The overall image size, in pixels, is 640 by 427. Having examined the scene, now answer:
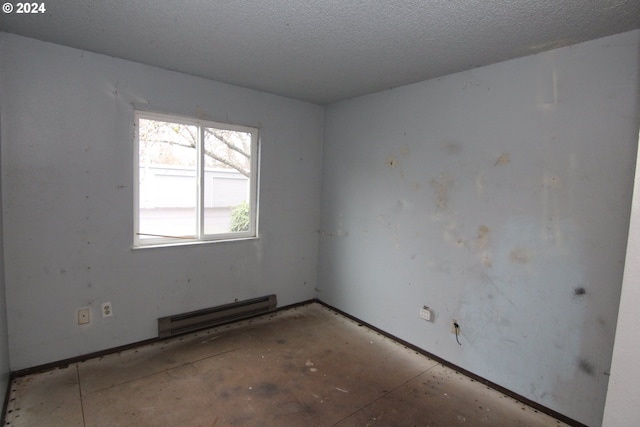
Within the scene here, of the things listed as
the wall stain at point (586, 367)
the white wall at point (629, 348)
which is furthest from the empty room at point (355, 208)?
the white wall at point (629, 348)

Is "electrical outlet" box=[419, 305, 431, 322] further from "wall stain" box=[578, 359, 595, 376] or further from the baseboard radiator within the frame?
the baseboard radiator

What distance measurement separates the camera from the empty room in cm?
187

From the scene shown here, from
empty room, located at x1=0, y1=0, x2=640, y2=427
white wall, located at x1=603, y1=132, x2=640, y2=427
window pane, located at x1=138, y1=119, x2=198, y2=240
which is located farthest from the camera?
window pane, located at x1=138, y1=119, x2=198, y2=240

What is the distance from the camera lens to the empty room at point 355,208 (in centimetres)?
187

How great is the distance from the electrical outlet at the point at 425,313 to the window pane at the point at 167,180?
2230mm

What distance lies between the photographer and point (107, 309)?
Result: 8.44ft

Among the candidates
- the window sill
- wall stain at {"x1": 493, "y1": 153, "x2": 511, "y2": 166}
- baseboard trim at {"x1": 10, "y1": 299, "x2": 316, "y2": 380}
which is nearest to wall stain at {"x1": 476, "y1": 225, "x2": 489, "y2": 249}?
wall stain at {"x1": 493, "y1": 153, "x2": 511, "y2": 166}

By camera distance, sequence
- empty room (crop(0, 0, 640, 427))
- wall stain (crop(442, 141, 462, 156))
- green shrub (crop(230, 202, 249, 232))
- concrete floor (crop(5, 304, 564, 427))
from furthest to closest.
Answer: green shrub (crop(230, 202, 249, 232)) → wall stain (crop(442, 141, 462, 156)) → concrete floor (crop(5, 304, 564, 427)) → empty room (crop(0, 0, 640, 427))

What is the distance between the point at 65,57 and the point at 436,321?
3508 mm

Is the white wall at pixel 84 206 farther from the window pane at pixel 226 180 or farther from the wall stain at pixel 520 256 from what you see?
the wall stain at pixel 520 256

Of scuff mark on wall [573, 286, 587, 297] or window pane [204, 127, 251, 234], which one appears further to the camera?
window pane [204, 127, 251, 234]

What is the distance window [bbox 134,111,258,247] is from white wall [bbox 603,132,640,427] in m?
2.92

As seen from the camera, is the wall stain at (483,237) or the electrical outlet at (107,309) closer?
the wall stain at (483,237)

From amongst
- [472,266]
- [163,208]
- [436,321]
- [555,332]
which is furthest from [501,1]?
[163,208]
